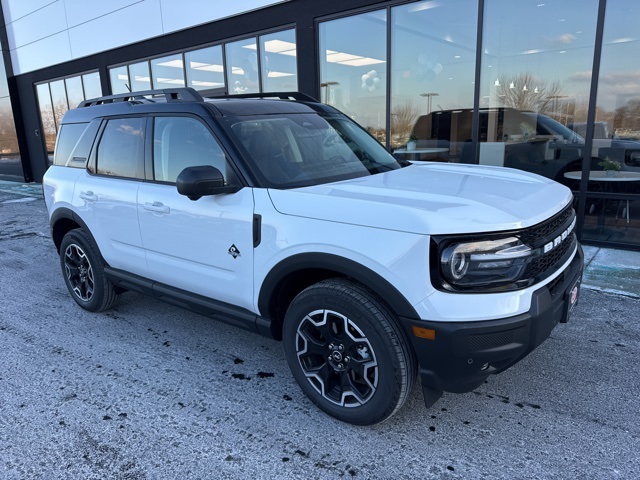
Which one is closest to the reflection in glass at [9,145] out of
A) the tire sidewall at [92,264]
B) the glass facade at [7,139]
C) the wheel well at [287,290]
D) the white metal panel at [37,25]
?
the glass facade at [7,139]

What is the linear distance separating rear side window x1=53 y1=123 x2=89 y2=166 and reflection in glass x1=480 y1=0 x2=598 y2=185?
18.5 ft

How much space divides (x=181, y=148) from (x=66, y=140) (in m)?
1.95

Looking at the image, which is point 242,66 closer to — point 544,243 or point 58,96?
point 58,96

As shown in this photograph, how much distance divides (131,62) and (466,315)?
1280cm

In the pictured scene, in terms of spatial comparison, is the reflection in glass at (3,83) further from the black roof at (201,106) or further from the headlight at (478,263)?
the headlight at (478,263)

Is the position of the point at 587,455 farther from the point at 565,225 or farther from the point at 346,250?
Answer: the point at 346,250

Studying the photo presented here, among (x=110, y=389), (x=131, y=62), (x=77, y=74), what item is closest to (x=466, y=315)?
(x=110, y=389)

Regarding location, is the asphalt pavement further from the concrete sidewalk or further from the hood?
the hood

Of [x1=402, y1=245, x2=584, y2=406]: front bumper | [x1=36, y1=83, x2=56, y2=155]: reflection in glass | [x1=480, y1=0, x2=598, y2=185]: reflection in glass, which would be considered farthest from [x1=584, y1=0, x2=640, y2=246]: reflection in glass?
[x1=36, y1=83, x2=56, y2=155]: reflection in glass

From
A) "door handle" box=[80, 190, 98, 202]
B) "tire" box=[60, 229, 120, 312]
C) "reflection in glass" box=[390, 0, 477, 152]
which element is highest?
"reflection in glass" box=[390, 0, 477, 152]

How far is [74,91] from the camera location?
48.6 ft

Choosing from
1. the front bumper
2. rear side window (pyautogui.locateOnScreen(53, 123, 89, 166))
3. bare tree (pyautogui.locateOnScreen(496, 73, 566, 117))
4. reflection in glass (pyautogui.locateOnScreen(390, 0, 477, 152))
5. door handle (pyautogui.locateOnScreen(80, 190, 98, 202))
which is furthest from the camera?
reflection in glass (pyautogui.locateOnScreen(390, 0, 477, 152))

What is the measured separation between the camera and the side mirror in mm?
2846

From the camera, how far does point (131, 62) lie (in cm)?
1257
